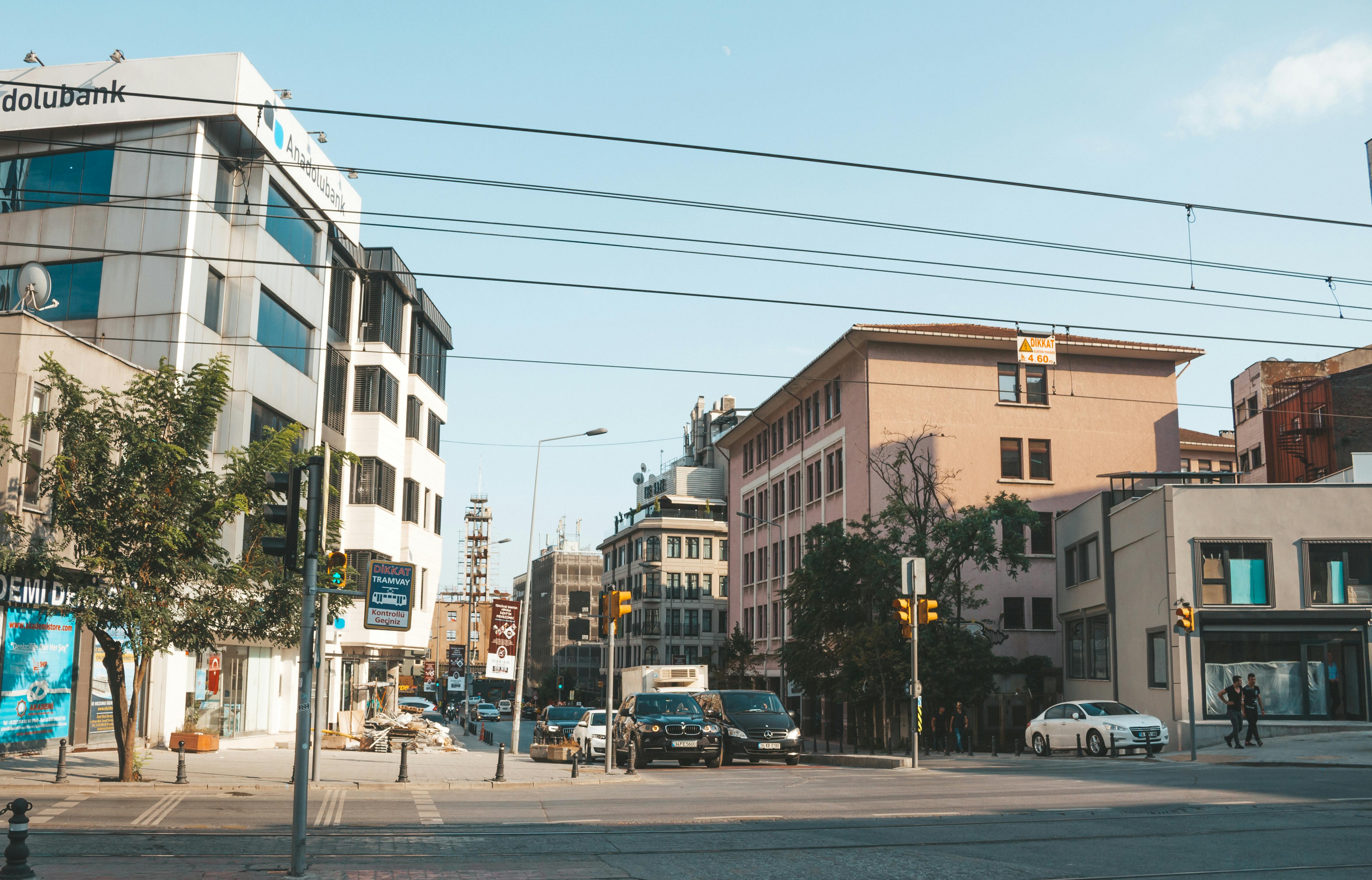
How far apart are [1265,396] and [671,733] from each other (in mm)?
55233

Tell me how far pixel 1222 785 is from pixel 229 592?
16630mm

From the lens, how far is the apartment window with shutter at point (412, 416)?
47.7 meters

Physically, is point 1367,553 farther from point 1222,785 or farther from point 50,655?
point 50,655

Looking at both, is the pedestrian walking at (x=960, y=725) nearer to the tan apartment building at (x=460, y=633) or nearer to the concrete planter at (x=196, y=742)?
the concrete planter at (x=196, y=742)

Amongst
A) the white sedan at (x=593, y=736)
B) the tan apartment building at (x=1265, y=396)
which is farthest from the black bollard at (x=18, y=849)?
the tan apartment building at (x=1265, y=396)

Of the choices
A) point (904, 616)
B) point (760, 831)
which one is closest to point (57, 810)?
point (760, 831)

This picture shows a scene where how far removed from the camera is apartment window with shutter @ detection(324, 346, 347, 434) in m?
41.2

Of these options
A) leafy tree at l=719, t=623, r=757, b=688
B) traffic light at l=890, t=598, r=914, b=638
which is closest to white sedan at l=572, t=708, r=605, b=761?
traffic light at l=890, t=598, r=914, b=638

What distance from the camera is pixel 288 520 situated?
11.0 meters

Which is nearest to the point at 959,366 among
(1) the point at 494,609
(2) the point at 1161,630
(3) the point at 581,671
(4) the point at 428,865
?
(2) the point at 1161,630

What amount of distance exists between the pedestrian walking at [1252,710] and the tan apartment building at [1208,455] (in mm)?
46414

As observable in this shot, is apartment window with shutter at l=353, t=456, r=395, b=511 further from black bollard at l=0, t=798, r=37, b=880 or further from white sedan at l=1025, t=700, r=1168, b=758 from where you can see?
black bollard at l=0, t=798, r=37, b=880

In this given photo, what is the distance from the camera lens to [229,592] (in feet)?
71.1

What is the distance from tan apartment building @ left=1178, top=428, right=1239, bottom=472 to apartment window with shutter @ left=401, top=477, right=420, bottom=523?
4812 centimetres
